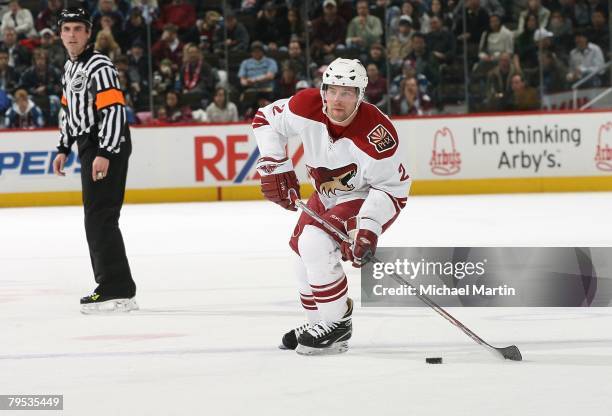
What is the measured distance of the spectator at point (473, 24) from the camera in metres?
13.7

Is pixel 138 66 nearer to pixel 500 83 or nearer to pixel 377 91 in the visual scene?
pixel 377 91

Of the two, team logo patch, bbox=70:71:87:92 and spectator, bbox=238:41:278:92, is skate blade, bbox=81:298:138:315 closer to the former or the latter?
team logo patch, bbox=70:71:87:92

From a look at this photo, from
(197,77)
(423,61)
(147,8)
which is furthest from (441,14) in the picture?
(147,8)

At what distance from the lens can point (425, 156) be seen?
1281 centimetres

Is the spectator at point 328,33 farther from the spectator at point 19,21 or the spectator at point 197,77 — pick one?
the spectator at point 19,21

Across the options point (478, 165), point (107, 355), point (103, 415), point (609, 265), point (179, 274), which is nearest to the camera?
point (103, 415)

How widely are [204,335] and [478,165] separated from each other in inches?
331

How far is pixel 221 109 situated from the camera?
1315 cm

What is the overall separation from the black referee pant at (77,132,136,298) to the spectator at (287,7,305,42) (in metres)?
8.51

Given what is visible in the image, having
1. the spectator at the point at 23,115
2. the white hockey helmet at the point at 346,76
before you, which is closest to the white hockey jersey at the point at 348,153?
the white hockey helmet at the point at 346,76

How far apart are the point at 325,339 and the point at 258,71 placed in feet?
31.3

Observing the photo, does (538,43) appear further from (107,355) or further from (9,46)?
(107,355)

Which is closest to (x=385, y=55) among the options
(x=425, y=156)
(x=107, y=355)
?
(x=425, y=156)

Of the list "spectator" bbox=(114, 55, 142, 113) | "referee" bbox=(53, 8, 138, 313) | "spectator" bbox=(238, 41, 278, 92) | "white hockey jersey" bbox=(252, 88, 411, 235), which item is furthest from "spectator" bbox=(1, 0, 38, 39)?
"white hockey jersey" bbox=(252, 88, 411, 235)
